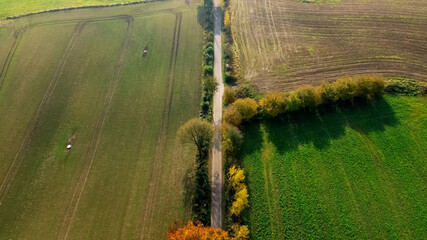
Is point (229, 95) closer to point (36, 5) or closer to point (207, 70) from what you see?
point (207, 70)

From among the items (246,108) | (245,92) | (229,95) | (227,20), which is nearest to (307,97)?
(246,108)

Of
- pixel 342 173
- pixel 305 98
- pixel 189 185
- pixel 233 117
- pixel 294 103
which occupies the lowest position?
pixel 189 185

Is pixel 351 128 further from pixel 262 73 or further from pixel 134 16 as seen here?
pixel 134 16

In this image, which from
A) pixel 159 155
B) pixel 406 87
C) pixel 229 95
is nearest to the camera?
pixel 159 155

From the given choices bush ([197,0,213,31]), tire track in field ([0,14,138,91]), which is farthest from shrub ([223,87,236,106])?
tire track in field ([0,14,138,91])

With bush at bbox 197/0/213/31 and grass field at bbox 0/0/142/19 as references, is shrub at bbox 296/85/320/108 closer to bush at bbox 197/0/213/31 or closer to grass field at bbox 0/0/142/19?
bush at bbox 197/0/213/31

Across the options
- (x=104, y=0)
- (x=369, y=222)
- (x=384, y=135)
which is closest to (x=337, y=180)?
(x=369, y=222)
